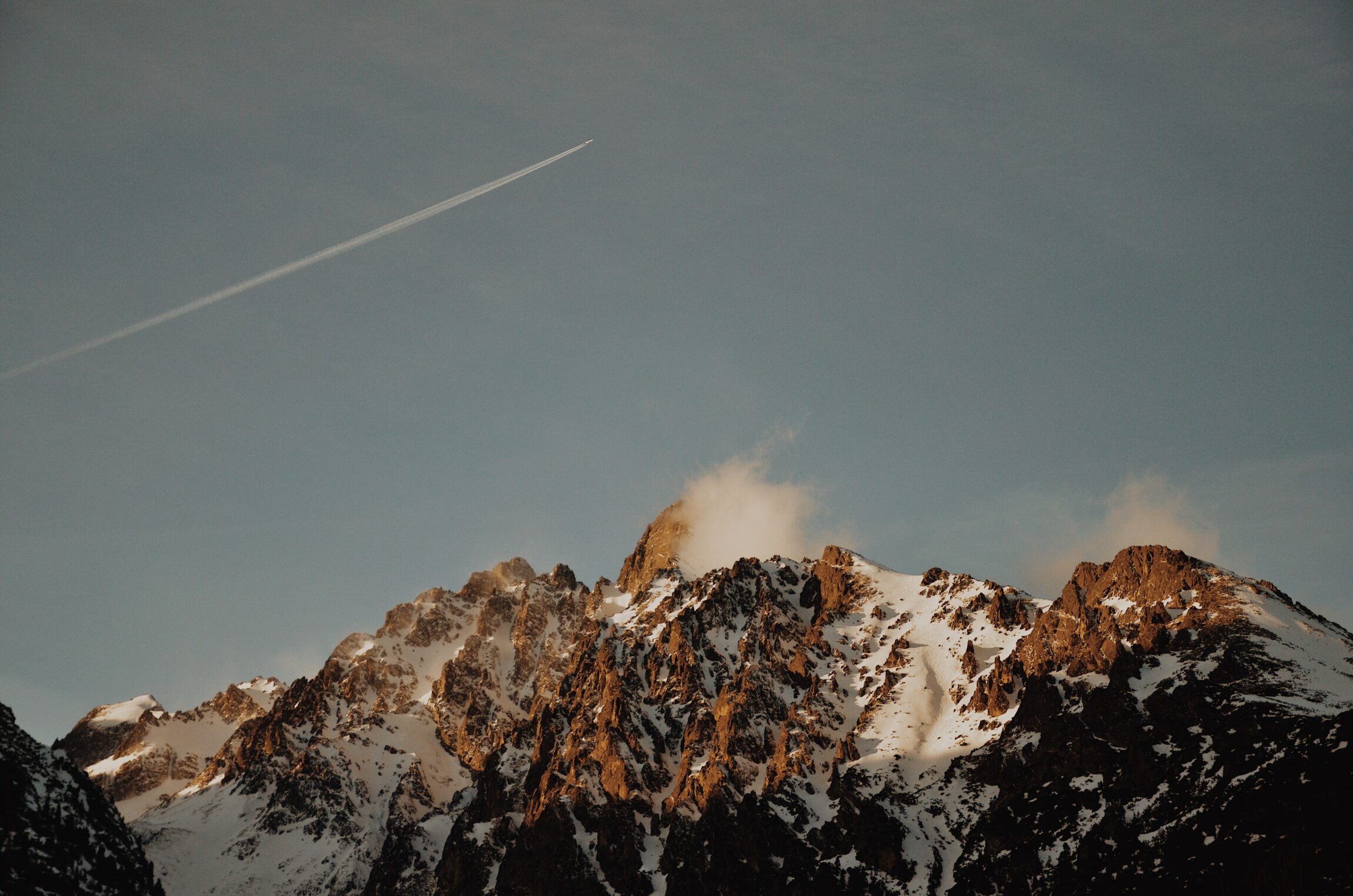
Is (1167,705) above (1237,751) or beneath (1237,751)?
above

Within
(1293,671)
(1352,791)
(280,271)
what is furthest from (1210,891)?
(280,271)

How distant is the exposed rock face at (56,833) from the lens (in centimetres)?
14062

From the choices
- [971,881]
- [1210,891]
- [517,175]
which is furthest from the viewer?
[971,881]

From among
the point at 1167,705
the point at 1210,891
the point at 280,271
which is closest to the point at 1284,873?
the point at 1210,891

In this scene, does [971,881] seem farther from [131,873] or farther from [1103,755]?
[131,873]

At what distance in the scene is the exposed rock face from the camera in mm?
140625

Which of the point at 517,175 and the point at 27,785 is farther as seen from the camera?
the point at 27,785

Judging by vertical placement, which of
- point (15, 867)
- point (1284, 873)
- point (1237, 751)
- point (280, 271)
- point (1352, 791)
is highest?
point (280, 271)

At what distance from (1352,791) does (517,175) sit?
13517 centimetres

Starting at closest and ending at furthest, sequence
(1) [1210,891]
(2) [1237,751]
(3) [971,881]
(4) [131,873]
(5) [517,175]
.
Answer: (5) [517,175], (1) [1210,891], (4) [131,873], (2) [1237,751], (3) [971,881]

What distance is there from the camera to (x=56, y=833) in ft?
493

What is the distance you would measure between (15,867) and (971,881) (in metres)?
148

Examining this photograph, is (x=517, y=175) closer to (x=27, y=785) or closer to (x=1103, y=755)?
(x=27, y=785)

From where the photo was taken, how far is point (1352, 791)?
145750 millimetres
